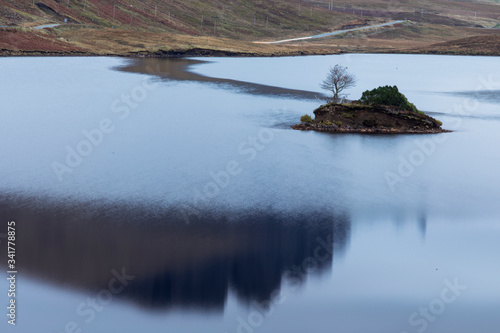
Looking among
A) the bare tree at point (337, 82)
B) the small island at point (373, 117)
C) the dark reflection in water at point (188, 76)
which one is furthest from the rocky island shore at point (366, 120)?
the dark reflection in water at point (188, 76)

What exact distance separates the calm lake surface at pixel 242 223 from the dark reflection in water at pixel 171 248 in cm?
10

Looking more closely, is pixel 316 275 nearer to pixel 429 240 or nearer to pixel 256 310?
pixel 256 310

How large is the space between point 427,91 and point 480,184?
54050 millimetres

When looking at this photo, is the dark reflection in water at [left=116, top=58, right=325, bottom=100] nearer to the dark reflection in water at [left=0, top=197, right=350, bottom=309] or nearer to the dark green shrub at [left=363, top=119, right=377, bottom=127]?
the dark green shrub at [left=363, top=119, right=377, bottom=127]

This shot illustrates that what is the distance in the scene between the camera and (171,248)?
29125 mm

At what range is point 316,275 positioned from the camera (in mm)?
27609

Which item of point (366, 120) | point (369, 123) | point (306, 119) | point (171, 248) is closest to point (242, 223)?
point (171, 248)

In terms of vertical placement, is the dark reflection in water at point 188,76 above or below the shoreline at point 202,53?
below

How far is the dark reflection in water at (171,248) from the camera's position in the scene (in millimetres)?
25858

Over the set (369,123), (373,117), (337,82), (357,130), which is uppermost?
(337,82)

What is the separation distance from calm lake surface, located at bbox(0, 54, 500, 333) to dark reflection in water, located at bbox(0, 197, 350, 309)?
0.10 m

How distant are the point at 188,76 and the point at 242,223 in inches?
2897

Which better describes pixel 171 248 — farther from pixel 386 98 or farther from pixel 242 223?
pixel 386 98

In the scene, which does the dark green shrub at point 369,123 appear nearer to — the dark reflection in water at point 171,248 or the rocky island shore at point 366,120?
the rocky island shore at point 366,120
